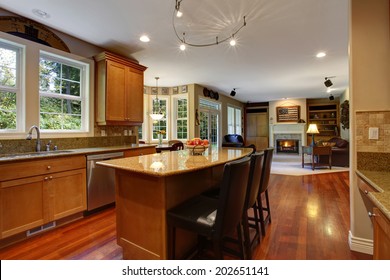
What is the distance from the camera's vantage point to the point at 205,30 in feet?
10.2

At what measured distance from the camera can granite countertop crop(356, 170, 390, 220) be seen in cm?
103

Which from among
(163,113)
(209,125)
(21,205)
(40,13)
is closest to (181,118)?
(163,113)

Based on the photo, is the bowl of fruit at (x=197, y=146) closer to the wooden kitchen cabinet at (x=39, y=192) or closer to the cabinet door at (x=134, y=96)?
the wooden kitchen cabinet at (x=39, y=192)

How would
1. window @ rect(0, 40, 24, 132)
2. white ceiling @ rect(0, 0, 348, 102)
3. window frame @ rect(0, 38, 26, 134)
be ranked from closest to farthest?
white ceiling @ rect(0, 0, 348, 102) → window @ rect(0, 40, 24, 132) → window frame @ rect(0, 38, 26, 134)

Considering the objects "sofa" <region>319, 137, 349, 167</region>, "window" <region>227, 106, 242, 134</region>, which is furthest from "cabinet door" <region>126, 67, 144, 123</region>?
"sofa" <region>319, 137, 349, 167</region>

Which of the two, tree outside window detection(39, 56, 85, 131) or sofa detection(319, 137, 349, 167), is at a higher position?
tree outside window detection(39, 56, 85, 131)

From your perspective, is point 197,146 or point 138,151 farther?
point 138,151

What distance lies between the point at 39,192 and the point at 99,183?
77cm

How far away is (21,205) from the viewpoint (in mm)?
2256

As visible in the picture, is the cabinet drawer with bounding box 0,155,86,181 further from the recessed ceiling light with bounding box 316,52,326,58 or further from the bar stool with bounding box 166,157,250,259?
the recessed ceiling light with bounding box 316,52,326,58

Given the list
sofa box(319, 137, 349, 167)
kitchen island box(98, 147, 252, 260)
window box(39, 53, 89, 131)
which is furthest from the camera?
sofa box(319, 137, 349, 167)

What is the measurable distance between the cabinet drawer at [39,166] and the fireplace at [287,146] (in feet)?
30.2

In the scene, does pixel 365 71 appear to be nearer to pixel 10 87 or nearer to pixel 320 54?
pixel 320 54

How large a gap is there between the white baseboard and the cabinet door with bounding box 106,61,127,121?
3.60 m
